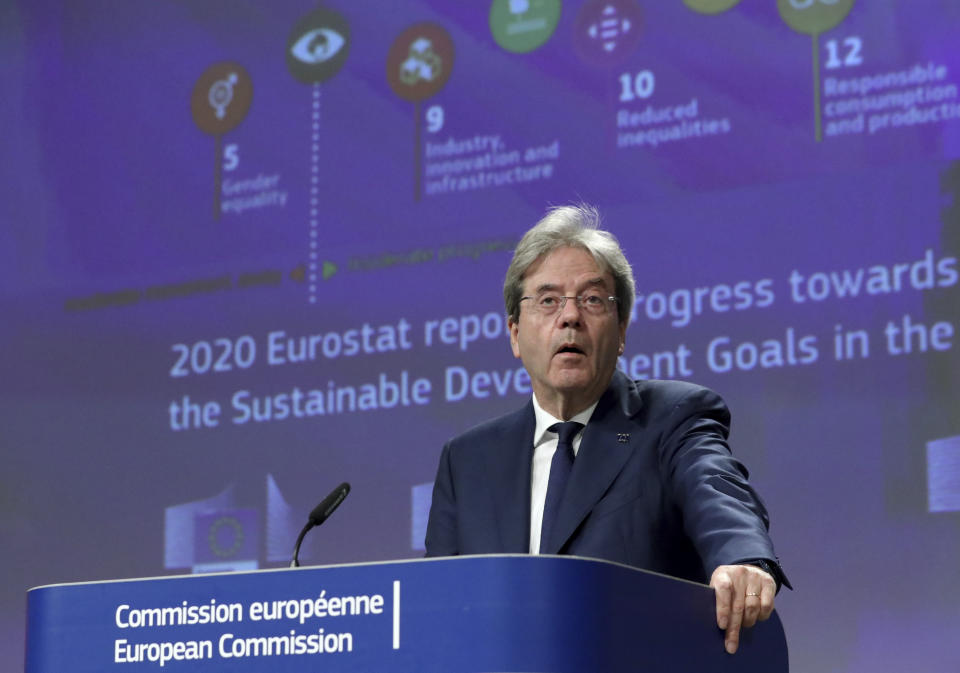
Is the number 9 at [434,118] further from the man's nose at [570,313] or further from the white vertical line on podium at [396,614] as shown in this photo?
the white vertical line on podium at [396,614]

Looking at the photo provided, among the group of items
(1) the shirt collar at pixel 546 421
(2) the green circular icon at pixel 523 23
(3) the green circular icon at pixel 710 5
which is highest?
(2) the green circular icon at pixel 523 23

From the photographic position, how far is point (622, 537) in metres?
2.29

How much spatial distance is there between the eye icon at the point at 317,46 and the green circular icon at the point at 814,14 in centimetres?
178

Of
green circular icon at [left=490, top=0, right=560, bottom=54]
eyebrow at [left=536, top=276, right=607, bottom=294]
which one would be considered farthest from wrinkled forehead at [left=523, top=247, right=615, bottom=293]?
green circular icon at [left=490, top=0, right=560, bottom=54]

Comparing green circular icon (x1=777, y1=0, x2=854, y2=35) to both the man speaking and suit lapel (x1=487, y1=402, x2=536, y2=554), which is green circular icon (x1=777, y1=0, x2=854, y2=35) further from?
suit lapel (x1=487, y1=402, x2=536, y2=554)

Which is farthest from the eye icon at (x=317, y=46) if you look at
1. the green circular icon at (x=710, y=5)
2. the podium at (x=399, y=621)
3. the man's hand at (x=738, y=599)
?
the man's hand at (x=738, y=599)

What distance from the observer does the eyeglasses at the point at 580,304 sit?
8.12ft

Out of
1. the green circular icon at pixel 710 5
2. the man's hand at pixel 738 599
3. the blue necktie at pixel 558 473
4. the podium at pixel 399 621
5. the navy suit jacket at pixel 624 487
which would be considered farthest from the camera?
the green circular icon at pixel 710 5

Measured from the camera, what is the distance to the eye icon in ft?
17.8

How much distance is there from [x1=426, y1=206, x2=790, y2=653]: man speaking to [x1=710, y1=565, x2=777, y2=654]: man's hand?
0.24m

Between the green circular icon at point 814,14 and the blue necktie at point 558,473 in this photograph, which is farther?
the green circular icon at point 814,14

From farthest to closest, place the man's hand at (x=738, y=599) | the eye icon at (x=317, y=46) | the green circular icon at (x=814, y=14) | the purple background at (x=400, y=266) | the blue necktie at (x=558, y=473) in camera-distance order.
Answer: the eye icon at (x=317, y=46)
the green circular icon at (x=814, y=14)
the purple background at (x=400, y=266)
the blue necktie at (x=558, y=473)
the man's hand at (x=738, y=599)

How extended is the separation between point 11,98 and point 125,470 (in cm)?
183

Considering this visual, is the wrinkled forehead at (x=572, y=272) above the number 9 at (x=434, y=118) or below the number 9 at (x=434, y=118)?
below
